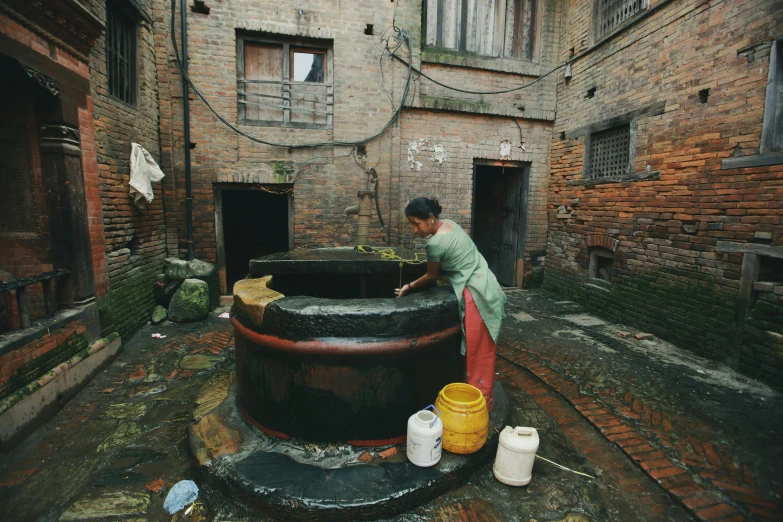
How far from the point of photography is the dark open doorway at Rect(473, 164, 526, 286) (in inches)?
330

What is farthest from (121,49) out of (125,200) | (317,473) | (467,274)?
(317,473)

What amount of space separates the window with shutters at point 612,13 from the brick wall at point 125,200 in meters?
7.79

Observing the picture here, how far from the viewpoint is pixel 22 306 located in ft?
11.4

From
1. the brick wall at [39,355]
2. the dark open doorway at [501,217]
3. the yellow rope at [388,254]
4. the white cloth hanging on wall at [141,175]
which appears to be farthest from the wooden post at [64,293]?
the dark open doorway at [501,217]

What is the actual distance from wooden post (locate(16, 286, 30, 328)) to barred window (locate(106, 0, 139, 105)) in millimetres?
3160

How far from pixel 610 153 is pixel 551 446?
557cm

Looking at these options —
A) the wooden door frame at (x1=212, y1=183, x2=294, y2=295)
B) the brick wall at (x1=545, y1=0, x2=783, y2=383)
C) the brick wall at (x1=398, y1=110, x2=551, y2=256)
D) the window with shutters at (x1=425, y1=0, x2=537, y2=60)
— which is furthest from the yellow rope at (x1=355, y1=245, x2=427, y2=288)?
the window with shutters at (x1=425, y1=0, x2=537, y2=60)

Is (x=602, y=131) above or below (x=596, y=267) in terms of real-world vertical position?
above

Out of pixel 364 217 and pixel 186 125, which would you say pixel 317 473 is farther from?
pixel 186 125

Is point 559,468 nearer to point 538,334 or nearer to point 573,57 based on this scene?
point 538,334

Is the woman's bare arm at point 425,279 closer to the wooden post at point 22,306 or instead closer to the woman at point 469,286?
the woman at point 469,286

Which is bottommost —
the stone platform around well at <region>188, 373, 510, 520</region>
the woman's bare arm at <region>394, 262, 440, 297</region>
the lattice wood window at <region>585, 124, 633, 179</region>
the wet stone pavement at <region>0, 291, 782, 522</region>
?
the wet stone pavement at <region>0, 291, 782, 522</region>

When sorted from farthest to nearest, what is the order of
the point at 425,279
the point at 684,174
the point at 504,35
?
the point at 504,35 < the point at 684,174 < the point at 425,279

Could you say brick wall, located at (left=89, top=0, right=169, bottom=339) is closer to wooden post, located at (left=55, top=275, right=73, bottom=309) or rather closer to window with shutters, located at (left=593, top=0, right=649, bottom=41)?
wooden post, located at (left=55, top=275, right=73, bottom=309)
